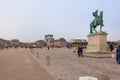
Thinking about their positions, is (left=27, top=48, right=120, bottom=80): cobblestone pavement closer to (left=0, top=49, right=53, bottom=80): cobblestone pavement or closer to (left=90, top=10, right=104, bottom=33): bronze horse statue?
(left=0, top=49, right=53, bottom=80): cobblestone pavement

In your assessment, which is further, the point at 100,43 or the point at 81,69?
the point at 100,43

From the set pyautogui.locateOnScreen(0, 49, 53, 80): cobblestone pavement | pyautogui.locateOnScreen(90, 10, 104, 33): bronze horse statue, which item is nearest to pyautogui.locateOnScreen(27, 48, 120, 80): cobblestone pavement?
pyautogui.locateOnScreen(0, 49, 53, 80): cobblestone pavement

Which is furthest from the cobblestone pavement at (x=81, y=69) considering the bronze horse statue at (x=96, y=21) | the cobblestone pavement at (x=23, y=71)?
the bronze horse statue at (x=96, y=21)

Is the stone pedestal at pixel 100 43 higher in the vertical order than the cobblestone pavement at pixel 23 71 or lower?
higher

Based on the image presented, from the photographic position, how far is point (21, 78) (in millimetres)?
13500

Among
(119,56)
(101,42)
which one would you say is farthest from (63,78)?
(101,42)

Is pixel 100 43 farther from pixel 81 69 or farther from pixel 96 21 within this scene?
pixel 81 69

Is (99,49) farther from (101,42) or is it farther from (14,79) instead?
(14,79)

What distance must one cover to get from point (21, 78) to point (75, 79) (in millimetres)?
2811

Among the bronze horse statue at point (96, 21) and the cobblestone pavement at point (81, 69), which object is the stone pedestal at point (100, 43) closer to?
the bronze horse statue at point (96, 21)

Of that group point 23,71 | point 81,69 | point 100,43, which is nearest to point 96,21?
point 100,43

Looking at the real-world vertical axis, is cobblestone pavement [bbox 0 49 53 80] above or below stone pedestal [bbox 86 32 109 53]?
below

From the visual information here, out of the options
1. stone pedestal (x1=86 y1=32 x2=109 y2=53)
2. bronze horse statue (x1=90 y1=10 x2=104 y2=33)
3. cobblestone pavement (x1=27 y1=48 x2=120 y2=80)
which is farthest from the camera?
bronze horse statue (x1=90 y1=10 x2=104 y2=33)

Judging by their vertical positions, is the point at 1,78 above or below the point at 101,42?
below
